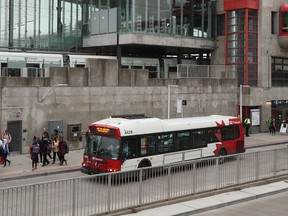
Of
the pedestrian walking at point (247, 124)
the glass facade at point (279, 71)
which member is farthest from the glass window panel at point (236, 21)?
the pedestrian walking at point (247, 124)

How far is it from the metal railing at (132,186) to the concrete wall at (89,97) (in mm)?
13367

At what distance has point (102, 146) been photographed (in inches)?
741

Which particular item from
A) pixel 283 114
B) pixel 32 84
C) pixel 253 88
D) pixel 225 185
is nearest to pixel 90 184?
pixel 225 185

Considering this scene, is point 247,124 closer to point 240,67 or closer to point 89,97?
point 240,67

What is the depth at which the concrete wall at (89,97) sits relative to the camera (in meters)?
24.8

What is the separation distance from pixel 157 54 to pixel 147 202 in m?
34.1

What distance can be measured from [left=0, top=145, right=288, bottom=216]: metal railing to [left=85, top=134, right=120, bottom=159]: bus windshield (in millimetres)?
4703

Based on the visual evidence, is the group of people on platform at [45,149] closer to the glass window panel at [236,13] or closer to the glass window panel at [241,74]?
the glass window panel at [241,74]

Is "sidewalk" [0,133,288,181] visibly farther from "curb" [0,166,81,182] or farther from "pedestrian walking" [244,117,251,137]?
"pedestrian walking" [244,117,251,137]

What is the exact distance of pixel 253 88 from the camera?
126 ft

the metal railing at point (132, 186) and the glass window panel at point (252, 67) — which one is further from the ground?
the glass window panel at point (252, 67)

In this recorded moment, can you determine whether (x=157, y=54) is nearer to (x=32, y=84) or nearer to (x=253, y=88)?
(x=253, y=88)

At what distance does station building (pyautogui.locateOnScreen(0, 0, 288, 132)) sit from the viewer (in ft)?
117

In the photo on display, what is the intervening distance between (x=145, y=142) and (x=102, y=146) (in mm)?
1948
